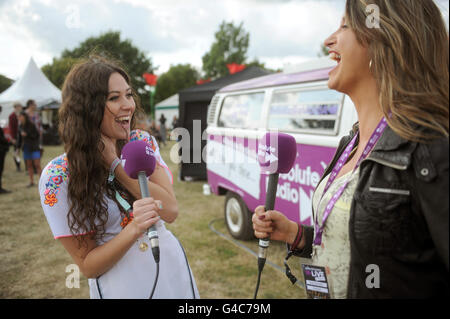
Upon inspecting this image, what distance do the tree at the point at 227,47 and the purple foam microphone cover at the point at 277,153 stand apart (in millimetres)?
42126

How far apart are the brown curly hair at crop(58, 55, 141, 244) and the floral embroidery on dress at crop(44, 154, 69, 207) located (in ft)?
0.13

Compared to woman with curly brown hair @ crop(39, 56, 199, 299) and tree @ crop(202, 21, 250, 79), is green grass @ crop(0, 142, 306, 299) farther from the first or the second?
tree @ crop(202, 21, 250, 79)

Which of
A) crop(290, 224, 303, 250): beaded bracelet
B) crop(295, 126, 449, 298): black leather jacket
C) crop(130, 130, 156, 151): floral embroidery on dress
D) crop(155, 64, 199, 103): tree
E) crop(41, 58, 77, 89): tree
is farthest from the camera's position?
crop(155, 64, 199, 103): tree

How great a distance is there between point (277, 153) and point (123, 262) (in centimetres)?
90

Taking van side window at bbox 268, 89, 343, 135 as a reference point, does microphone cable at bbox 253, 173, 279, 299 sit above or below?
below

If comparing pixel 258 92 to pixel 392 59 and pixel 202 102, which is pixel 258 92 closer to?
pixel 392 59

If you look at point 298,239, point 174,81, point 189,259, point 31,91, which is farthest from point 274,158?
point 174,81

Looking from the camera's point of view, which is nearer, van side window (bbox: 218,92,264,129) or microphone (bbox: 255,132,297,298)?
microphone (bbox: 255,132,297,298)

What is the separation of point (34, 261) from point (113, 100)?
152 inches

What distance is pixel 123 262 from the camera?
1.48 meters

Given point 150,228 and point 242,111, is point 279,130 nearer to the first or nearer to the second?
point 242,111

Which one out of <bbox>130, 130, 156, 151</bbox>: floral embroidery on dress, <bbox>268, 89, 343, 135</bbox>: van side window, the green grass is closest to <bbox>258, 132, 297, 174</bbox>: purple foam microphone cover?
<bbox>130, 130, 156, 151</bbox>: floral embroidery on dress

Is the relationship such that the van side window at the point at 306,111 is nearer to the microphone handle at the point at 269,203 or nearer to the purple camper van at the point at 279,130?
the purple camper van at the point at 279,130

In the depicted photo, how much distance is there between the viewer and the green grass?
3.55 m
